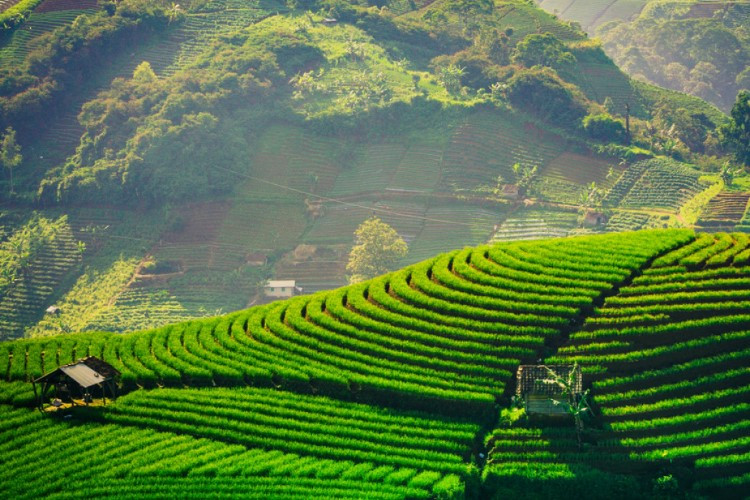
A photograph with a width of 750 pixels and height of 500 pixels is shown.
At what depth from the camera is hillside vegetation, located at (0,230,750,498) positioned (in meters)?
34.3

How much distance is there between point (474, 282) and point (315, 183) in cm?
4417

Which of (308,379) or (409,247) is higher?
(308,379)

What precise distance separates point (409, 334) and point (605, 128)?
49.1 metres

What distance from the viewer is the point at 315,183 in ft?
279

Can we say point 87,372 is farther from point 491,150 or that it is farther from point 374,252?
point 491,150

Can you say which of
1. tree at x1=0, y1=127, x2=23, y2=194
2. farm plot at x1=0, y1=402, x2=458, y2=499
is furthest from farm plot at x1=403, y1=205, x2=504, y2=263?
farm plot at x1=0, y1=402, x2=458, y2=499

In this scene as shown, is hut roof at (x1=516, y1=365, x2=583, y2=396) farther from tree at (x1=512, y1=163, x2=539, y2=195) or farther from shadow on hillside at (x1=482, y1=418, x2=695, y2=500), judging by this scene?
tree at (x1=512, y1=163, x2=539, y2=195)

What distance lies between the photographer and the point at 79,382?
37188 mm

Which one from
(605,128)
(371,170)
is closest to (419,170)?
(371,170)

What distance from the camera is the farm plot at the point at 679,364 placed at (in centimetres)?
3447

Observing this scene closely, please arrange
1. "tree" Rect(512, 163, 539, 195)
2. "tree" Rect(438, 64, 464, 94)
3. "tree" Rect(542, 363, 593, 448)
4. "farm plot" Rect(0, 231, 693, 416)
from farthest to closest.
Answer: "tree" Rect(438, 64, 464, 94) → "tree" Rect(512, 163, 539, 195) → "farm plot" Rect(0, 231, 693, 416) → "tree" Rect(542, 363, 593, 448)

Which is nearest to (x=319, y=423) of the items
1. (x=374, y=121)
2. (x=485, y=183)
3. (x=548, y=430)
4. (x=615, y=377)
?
(x=548, y=430)

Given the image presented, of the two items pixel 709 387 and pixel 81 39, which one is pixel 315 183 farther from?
pixel 709 387

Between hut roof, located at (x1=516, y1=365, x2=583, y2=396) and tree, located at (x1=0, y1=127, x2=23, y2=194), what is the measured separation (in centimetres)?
6351
